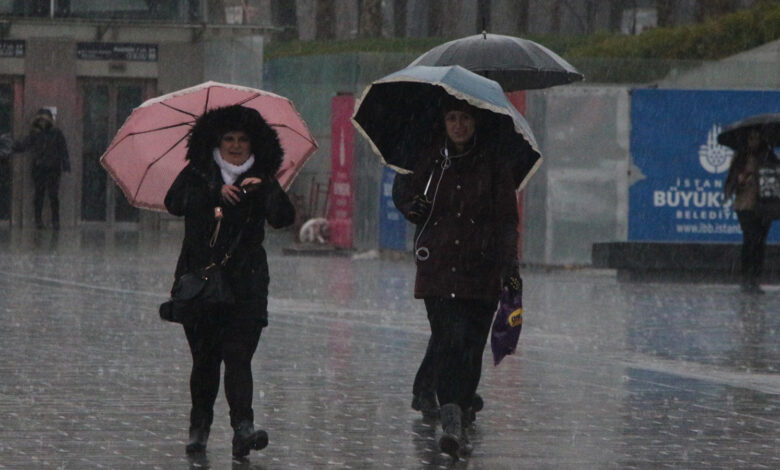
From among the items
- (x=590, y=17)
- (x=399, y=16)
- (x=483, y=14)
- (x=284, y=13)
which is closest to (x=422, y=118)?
(x=483, y=14)

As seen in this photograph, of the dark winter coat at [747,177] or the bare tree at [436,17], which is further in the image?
the bare tree at [436,17]

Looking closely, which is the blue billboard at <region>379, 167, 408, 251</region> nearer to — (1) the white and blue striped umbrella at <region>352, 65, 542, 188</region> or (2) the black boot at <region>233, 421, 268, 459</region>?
(1) the white and blue striped umbrella at <region>352, 65, 542, 188</region>

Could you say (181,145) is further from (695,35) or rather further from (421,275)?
(695,35)

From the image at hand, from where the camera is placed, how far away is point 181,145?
25.7ft

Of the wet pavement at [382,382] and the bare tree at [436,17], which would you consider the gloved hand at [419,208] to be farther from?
the bare tree at [436,17]

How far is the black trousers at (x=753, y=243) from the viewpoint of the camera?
17.6 meters

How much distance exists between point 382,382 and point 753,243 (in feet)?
28.4

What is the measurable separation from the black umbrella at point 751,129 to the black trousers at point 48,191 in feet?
46.4

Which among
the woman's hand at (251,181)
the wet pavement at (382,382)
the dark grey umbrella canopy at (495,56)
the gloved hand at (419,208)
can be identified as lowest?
the wet pavement at (382,382)

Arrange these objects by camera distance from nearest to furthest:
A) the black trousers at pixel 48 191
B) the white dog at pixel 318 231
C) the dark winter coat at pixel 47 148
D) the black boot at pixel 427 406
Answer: the black boot at pixel 427 406
the white dog at pixel 318 231
the dark winter coat at pixel 47 148
the black trousers at pixel 48 191

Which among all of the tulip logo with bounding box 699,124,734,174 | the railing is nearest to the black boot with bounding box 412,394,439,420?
the tulip logo with bounding box 699,124,734,174

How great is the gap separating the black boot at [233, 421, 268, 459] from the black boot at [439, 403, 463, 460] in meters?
0.71

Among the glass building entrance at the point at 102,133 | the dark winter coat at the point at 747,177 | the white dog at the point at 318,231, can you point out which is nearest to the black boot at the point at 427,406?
the dark winter coat at the point at 747,177

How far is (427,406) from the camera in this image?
8.48 m
